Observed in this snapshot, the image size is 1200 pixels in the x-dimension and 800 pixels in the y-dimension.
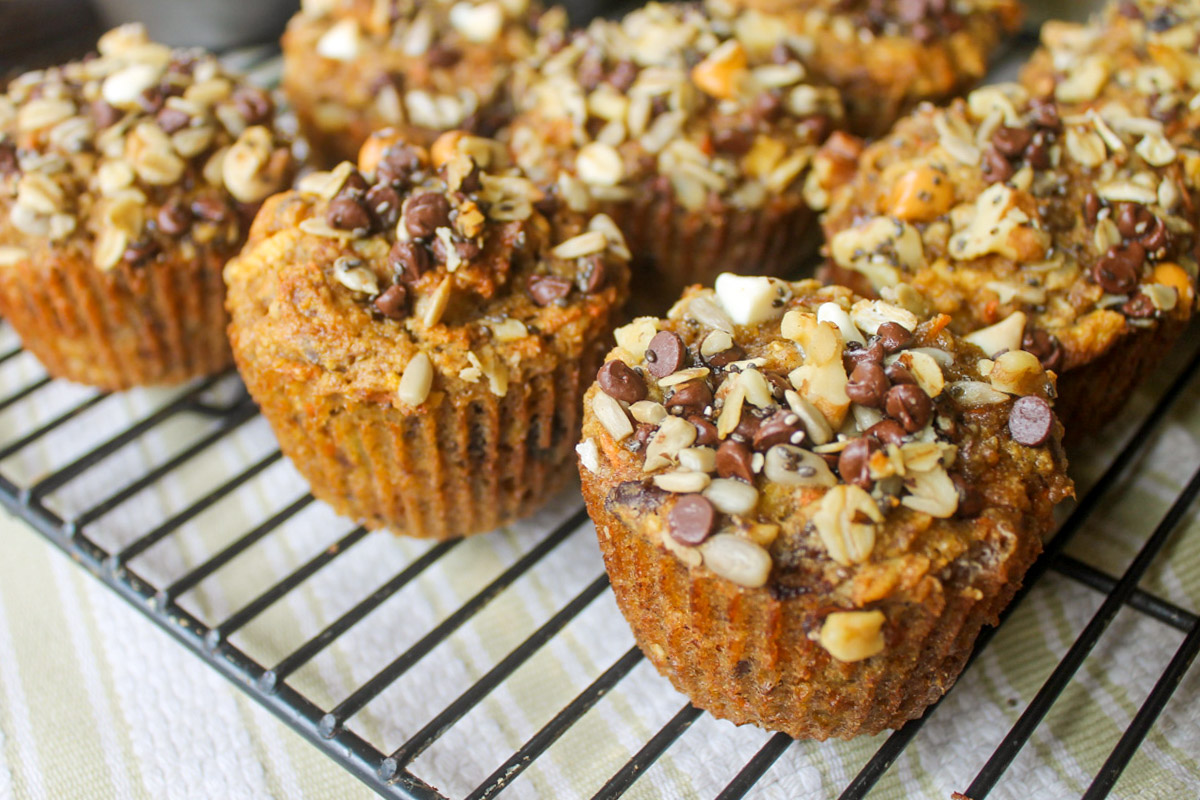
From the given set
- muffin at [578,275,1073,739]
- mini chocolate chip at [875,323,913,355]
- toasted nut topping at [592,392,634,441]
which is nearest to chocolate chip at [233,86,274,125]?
muffin at [578,275,1073,739]

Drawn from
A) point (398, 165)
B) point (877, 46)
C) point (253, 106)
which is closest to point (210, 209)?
point (253, 106)

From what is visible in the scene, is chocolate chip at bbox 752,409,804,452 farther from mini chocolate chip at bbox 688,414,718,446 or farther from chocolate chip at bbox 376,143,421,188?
chocolate chip at bbox 376,143,421,188

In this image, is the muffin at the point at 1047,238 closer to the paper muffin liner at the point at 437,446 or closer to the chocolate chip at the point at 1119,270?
the chocolate chip at the point at 1119,270

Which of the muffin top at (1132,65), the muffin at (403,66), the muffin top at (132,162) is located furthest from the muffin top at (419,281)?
the muffin top at (1132,65)

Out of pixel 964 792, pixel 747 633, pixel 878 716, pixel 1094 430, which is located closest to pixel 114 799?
pixel 747 633

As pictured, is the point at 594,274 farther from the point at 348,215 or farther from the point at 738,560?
the point at 738,560

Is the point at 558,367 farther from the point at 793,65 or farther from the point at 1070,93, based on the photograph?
the point at 1070,93
